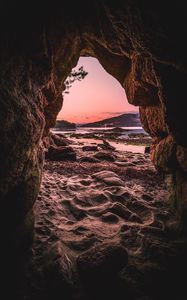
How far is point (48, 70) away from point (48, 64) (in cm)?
10

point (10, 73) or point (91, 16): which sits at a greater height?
point (91, 16)

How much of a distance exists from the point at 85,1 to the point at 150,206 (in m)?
4.32

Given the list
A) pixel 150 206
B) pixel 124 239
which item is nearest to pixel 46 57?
pixel 124 239

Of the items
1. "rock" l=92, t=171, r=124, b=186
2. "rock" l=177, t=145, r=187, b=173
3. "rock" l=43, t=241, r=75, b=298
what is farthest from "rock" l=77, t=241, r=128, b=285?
"rock" l=92, t=171, r=124, b=186

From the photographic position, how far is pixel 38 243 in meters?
3.42

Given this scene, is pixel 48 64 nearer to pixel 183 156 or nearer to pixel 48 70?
pixel 48 70

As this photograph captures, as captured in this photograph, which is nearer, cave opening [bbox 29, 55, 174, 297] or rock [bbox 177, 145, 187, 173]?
cave opening [bbox 29, 55, 174, 297]

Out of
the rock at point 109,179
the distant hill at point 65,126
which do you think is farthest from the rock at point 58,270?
the distant hill at point 65,126

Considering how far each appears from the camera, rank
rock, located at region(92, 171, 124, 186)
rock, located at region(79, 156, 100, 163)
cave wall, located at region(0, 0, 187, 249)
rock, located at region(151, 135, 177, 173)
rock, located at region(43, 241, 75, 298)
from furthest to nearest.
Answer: rock, located at region(79, 156, 100, 163) → rock, located at region(92, 171, 124, 186) → rock, located at region(151, 135, 177, 173) → rock, located at region(43, 241, 75, 298) → cave wall, located at region(0, 0, 187, 249)

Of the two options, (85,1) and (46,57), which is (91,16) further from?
(46,57)

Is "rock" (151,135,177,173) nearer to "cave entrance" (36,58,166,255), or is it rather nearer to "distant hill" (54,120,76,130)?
"cave entrance" (36,58,166,255)

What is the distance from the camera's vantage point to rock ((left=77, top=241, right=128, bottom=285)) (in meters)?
2.79

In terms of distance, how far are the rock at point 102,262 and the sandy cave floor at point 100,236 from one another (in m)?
0.03

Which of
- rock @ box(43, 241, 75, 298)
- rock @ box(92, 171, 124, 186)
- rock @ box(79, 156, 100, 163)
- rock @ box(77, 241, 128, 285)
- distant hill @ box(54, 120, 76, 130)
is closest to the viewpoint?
rock @ box(43, 241, 75, 298)
